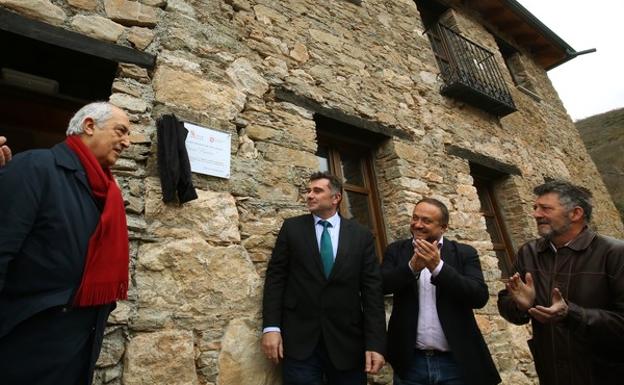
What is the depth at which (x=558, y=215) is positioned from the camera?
188 cm

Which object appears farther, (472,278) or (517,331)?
(517,331)

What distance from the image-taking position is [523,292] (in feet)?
5.61

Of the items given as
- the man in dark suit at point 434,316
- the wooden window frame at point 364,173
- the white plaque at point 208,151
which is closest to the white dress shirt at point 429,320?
the man in dark suit at point 434,316

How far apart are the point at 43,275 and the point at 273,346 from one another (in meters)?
1.07

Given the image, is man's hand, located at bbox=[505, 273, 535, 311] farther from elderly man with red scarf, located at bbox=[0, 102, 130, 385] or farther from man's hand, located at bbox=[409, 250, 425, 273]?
elderly man with red scarf, located at bbox=[0, 102, 130, 385]

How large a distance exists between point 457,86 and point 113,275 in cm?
421

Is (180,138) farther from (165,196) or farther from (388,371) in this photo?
(388,371)

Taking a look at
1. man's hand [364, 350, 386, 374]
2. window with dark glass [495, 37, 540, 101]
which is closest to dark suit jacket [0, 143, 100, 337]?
man's hand [364, 350, 386, 374]

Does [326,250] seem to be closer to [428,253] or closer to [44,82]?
[428,253]

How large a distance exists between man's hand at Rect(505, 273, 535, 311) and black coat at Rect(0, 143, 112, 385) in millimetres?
1840

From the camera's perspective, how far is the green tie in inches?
76.5

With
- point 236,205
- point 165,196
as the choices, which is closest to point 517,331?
point 236,205

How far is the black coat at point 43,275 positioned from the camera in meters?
1.06

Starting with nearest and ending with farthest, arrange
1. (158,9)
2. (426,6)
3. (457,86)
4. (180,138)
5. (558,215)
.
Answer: (558,215), (180,138), (158,9), (457,86), (426,6)
